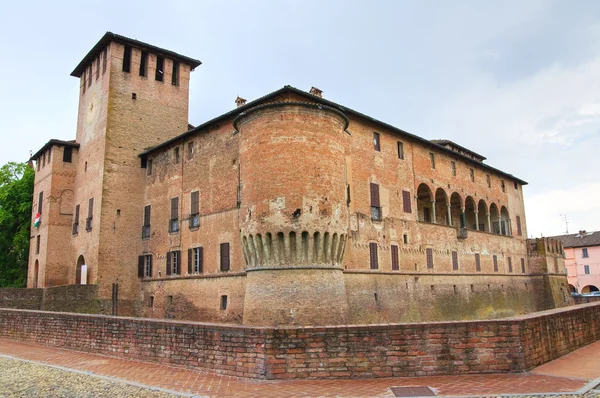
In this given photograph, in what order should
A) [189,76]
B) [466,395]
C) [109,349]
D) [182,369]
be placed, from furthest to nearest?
[189,76]
[109,349]
[182,369]
[466,395]

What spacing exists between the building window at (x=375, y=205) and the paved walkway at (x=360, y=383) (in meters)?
13.6

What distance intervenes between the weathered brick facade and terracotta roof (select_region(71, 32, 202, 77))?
0.13 meters

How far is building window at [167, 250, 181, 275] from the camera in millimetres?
26016

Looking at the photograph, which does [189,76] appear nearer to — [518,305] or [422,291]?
[422,291]

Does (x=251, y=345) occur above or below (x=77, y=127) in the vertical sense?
below

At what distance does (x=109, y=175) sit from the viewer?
28.3 metres

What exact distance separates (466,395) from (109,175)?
25531 mm

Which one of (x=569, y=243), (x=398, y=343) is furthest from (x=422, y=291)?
(x=569, y=243)

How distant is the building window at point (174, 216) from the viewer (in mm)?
26584

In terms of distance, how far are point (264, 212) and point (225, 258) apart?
5581mm

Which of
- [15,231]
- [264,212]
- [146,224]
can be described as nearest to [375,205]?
[264,212]

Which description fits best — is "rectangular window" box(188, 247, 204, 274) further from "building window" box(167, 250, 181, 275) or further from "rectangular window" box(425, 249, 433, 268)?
"rectangular window" box(425, 249, 433, 268)

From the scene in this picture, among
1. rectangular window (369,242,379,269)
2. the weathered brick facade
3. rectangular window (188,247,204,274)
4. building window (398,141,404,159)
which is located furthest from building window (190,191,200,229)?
building window (398,141,404,159)

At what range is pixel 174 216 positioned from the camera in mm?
26797
